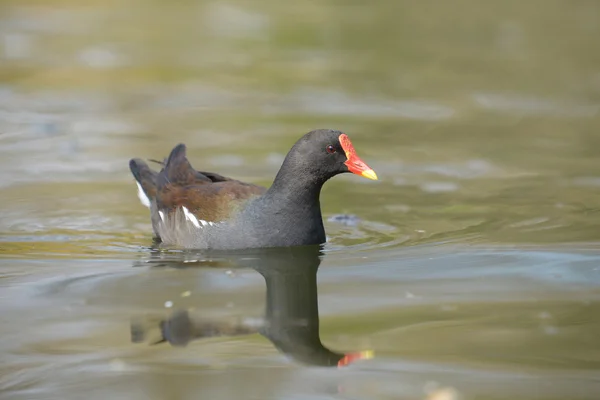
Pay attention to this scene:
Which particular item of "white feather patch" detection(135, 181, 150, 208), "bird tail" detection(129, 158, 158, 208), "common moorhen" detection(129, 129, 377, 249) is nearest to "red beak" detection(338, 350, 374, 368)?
"common moorhen" detection(129, 129, 377, 249)

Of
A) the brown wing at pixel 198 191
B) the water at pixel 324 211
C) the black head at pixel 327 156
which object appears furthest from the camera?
the brown wing at pixel 198 191

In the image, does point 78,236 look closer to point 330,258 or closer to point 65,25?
point 330,258

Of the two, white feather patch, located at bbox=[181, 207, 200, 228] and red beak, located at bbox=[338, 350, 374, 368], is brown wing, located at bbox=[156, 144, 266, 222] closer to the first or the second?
white feather patch, located at bbox=[181, 207, 200, 228]

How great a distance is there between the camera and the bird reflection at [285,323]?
498 centimetres

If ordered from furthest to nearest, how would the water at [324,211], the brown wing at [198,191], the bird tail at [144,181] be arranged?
1. the bird tail at [144,181]
2. the brown wing at [198,191]
3. the water at [324,211]

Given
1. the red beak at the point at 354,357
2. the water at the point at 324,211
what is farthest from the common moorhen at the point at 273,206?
the red beak at the point at 354,357

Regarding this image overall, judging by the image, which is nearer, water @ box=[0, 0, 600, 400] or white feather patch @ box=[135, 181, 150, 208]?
water @ box=[0, 0, 600, 400]

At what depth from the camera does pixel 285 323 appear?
546 centimetres

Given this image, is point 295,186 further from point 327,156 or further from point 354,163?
point 354,163

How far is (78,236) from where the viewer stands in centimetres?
727

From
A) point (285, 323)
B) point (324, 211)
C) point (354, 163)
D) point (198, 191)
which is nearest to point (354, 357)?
point (285, 323)

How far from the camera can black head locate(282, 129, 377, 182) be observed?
669cm

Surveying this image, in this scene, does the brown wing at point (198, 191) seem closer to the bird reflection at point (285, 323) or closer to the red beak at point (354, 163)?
the bird reflection at point (285, 323)

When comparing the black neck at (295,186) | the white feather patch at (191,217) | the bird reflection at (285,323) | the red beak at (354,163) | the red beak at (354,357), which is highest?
the red beak at (354,163)
